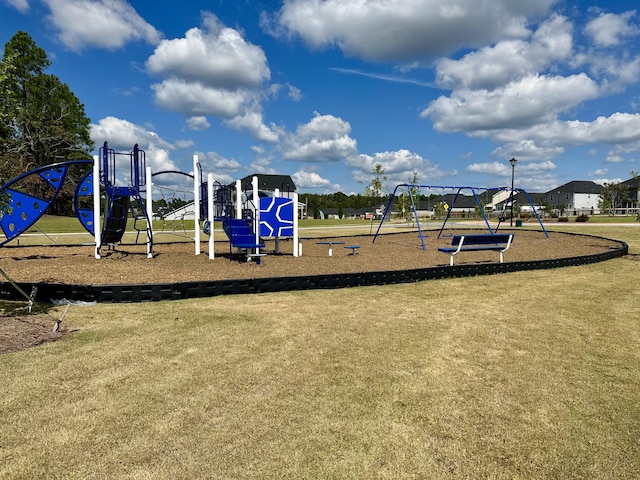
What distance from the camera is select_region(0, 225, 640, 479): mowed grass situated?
2848 millimetres

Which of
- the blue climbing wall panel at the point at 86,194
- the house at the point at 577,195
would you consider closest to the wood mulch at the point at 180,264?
the blue climbing wall panel at the point at 86,194

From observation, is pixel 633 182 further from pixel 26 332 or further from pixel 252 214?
pixel 26 332

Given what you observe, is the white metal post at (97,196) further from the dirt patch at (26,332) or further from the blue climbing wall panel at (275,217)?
the dirt patch at (26,332)

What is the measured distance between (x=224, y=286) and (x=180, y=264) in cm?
432

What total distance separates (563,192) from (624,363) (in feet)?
384

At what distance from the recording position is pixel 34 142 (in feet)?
157

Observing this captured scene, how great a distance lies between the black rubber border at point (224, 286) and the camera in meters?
7.35

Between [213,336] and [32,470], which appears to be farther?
[213,336]

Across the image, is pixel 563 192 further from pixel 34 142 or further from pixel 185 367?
pixel 185 367

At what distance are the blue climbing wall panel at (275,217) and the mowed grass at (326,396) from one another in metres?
7.82

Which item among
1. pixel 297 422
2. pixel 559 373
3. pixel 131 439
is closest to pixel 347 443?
pixel 297 422

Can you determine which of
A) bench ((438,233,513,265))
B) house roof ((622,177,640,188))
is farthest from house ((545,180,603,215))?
bench ((438,233,513,265))

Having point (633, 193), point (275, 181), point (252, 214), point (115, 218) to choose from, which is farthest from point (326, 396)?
point (633, 193)

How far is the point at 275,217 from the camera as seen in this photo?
47.7ft
